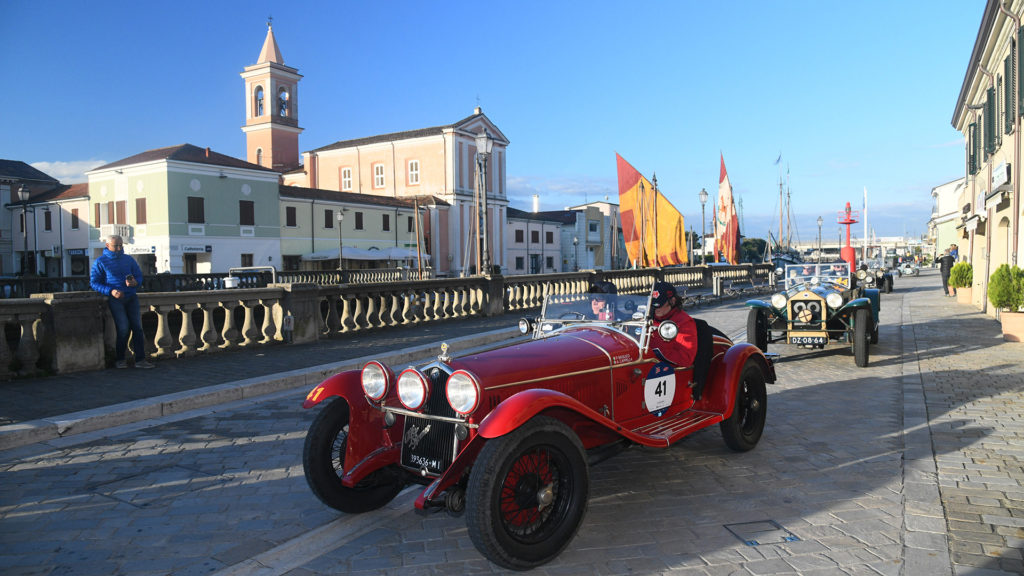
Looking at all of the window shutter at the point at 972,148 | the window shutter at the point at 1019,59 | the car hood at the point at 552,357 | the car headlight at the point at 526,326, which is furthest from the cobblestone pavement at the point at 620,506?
the window shutter at the point at 972,148

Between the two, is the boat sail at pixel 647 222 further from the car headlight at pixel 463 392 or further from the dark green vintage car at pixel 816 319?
the car headlight at pixel 463 392

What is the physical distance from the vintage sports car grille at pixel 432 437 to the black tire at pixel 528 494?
1.68 ft

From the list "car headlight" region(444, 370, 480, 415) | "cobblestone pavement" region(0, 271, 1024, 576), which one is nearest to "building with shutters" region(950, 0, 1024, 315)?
"cobblestone pavement" region(0, 271, 1024, 576)

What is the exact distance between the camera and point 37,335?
8.08 metres

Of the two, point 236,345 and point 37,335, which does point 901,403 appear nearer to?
point 236,345

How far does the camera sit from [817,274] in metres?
12.8

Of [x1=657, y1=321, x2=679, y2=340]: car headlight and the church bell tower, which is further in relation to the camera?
the church bell tower

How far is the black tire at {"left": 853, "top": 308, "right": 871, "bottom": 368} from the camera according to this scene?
9.73 meters

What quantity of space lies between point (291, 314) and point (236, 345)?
3.45 feet

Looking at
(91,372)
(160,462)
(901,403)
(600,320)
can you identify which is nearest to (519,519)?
(600,320)

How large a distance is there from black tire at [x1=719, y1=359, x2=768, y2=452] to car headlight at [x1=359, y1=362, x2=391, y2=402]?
297 centimetres

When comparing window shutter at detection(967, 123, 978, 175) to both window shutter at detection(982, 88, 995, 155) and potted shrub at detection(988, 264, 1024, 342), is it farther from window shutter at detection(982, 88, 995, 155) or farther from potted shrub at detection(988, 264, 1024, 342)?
potted shrub at detection(988, 264, 1024, 342)

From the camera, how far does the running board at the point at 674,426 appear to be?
4496 mm

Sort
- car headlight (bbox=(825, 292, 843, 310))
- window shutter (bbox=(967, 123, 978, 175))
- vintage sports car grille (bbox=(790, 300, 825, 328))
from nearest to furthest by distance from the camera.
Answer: car headlight (bbox=(825, 292, 843, 310))
vintage sports car grille (bbox=(790, 300, 825, 328))
window shutter (bbox=(967, 123, 978, 175))
